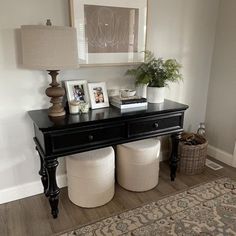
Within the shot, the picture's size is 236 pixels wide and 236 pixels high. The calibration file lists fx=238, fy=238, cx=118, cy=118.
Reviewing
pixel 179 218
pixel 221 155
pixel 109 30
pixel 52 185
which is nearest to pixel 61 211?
pixel 52 185

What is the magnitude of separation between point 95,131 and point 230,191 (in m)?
1.47

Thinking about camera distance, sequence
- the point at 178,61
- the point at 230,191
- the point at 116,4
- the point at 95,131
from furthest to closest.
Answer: the point at 178,61, the point at 230,191, the point at 116,4, the point at 95,131

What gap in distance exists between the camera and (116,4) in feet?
6.84

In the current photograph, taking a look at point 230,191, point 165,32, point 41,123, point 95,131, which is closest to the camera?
point 41,123

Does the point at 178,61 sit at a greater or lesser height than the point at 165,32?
lesser

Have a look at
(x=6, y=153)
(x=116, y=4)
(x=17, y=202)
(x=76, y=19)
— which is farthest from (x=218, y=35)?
(x=17, y=202)

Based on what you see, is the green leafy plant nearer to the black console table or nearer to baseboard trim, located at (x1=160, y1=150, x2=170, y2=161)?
the black console table

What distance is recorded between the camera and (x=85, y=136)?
1799mm

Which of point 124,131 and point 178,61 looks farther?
point 178,61

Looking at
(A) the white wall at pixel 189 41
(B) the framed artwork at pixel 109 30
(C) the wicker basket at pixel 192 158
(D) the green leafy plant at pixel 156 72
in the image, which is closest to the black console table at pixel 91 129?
(D) the green leafy plant at pixel 156 72

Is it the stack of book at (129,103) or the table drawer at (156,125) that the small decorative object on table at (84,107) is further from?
the table drawer at (156,125)

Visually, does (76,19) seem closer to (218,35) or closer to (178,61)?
(178,61)

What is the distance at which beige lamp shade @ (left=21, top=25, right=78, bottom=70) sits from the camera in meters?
1.57

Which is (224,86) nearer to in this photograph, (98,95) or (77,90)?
(98,95)
